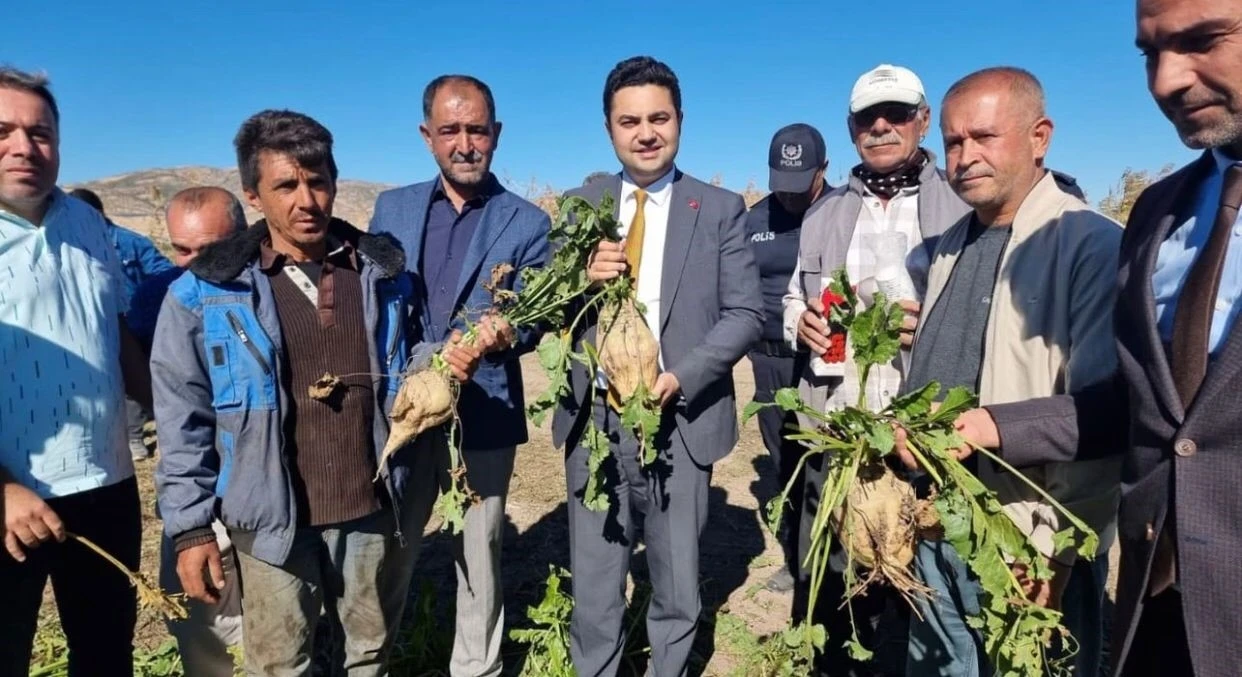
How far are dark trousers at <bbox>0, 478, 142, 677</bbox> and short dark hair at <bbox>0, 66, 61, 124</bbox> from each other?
1523 millimetres

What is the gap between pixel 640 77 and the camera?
306 centimetres

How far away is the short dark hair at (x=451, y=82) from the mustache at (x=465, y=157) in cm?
19

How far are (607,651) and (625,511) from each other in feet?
2.18

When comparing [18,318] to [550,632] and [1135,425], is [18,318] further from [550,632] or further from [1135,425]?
[1135,425]

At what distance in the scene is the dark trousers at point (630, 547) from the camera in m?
3.16

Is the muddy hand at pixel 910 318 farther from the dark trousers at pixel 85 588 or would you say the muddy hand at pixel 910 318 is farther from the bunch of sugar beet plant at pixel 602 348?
the dark trousers at pixel 85 588

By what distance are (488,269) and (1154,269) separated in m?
2.52

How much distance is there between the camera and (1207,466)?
5.37 ft

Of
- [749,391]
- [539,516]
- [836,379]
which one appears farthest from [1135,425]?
[749,391]

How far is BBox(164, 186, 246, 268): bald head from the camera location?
329 cm

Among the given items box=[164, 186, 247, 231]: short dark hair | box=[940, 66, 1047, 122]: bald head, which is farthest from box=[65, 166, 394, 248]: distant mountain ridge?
box=[940, 66, 1047, 122]: bald head

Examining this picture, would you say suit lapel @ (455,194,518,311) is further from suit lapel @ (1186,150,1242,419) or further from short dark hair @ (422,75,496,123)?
suit lapel @ (1186,150,1242,419)

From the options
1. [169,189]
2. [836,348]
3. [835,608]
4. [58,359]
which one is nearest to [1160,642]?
[836,348]

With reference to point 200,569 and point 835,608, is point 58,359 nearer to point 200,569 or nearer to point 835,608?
point 200,569
